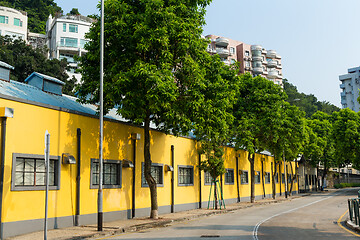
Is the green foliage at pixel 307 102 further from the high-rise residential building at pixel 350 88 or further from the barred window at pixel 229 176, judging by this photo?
the barred window at pixel 229 176

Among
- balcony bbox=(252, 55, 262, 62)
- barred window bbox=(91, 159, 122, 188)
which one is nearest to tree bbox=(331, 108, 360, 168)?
barred window bbox=(91, 159, 122, 188)

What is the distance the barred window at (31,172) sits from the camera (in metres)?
14.8

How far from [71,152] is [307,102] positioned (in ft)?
424

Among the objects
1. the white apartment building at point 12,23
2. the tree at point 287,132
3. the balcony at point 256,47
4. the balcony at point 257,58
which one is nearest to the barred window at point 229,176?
the tree at point 287,132

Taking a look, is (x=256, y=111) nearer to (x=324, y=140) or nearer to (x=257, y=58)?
(x=324, y=140)

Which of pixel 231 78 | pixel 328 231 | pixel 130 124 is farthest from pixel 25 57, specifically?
pixel 328 231

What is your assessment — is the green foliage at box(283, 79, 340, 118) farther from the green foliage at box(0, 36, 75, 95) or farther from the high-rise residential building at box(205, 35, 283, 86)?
the green foliage at box(0, 36, 75, 95)

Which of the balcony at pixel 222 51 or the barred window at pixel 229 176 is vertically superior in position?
the balcony at pixel 222 51

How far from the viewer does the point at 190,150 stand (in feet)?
92.8

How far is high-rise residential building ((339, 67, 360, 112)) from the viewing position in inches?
5546

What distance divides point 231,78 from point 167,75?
14.2 metres

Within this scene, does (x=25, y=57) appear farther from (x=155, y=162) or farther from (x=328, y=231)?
(x=328, y=231)

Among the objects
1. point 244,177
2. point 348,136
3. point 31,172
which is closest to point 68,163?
point 31,172

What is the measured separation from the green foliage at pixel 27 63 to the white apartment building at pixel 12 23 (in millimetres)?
26857
